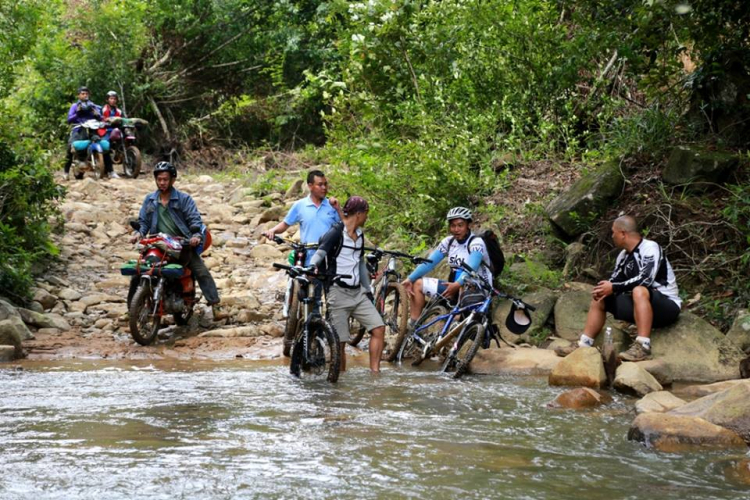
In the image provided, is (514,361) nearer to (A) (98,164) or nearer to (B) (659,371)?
(B) (659,371)

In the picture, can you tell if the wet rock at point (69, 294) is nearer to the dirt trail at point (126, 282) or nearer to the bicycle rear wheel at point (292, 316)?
the dirt trail at point (126, 282)

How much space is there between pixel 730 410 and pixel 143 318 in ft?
22.1

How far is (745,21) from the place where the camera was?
1066 centimetres

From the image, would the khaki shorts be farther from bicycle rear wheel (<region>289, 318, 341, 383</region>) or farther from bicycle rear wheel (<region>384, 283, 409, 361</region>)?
bicycle rear wheel (<region>384, 283, 409, 361</region>)

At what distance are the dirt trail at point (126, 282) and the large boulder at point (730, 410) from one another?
5.36 m

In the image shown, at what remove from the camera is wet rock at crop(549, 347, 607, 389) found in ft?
27.3

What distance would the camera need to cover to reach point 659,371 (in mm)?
8602

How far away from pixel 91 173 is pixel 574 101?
1083 cm

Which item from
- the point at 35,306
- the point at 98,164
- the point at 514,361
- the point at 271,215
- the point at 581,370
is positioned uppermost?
the point at 98,164

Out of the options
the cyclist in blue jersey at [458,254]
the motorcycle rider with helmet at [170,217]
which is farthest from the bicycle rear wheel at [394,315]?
the motorcycle rider with helmet at [170,217]

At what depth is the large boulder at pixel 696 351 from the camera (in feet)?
28.7

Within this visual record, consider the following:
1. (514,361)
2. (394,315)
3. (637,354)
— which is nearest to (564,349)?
(514,361)

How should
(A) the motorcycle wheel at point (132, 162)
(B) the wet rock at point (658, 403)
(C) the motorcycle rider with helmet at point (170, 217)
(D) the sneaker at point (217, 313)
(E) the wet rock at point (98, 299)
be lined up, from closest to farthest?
1. (B) the wet rock at point (658, 403)
2. (C) the motorcycle rider with helmet at point (170, 217)
3. (D) the sneaker at point (217, 313)
4. (E) the wet rock at point (98, 299)
5. (A) the motorcycle wheel at point (132, 162)

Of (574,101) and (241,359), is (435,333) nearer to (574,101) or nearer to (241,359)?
(241,359)
